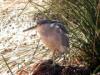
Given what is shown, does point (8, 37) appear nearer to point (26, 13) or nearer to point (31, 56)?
point (26, 13)

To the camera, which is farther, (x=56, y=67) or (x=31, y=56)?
(x=31, y=56)

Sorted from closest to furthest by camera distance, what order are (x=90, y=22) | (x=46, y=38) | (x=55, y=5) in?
1. (x=46, y=38)
2. (x=90, y=22)
3. (x=55, y=5)

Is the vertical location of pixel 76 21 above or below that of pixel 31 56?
above

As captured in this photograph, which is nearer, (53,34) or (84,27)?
(53,34)

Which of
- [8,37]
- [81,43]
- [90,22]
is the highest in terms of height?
[90,22]

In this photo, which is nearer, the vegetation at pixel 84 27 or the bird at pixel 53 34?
the bird at pixel 53 34

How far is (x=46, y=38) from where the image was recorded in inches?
121

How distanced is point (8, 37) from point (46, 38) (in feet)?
6.26

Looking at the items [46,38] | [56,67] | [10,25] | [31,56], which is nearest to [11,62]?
[31,56]

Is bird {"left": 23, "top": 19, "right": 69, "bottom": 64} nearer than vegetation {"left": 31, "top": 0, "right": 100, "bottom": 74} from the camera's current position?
Yes

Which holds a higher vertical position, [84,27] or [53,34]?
[53,34]

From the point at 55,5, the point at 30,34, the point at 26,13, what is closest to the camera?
the point at 55,5

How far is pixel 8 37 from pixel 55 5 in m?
1.23

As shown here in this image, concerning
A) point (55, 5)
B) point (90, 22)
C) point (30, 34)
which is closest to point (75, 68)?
point (90, 22)
